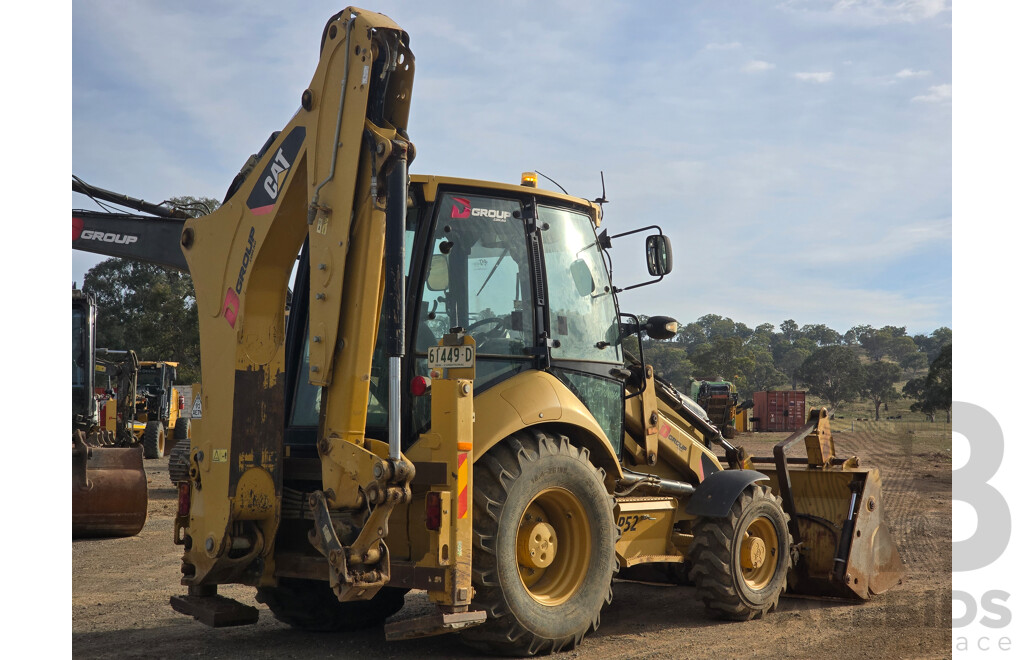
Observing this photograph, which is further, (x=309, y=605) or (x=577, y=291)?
(x=577, y=291)

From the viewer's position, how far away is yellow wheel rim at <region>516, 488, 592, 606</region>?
550 cm

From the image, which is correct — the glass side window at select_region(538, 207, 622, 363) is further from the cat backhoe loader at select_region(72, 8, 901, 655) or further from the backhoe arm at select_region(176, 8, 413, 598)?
the backhoe arm at select_region(176, 8, 413, 598)

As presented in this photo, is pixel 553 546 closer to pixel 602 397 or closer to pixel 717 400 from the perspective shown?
pixel 602 397

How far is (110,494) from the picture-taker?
37.3 ft

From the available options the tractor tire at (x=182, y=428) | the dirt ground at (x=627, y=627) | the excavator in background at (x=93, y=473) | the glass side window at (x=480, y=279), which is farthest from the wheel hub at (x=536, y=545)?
the tractor tire at (x=182, y=428)

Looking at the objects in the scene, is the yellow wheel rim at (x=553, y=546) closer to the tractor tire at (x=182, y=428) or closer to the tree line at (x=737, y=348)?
the tree line at (x=737, y=348)

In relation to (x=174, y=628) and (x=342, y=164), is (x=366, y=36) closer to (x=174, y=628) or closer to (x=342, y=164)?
(x=342, y=164)

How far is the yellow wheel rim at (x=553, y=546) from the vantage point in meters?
5.50

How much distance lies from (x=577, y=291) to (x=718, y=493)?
1863mm

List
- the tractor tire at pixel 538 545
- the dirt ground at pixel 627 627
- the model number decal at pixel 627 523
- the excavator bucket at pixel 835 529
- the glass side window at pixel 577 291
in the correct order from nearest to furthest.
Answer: the tractor tire at pixel 538 545, the dirt ground at pixel 627 627, the glass side window at pixel 577 291, the model number decal at pixel 627 523, the excavator bucket at pixel 835 529

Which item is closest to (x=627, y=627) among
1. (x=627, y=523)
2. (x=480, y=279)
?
(x=627, y=523)

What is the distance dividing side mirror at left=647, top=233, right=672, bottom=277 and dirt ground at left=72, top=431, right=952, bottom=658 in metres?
2.51

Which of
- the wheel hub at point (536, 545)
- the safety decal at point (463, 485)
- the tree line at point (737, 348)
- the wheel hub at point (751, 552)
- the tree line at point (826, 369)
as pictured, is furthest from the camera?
the tree line at point (826, 369)

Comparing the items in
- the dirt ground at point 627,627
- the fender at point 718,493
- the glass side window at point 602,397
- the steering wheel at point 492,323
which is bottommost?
the dirt ground at point 627,627
